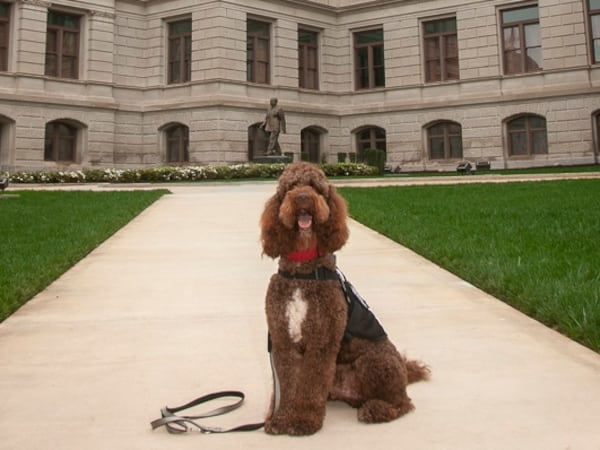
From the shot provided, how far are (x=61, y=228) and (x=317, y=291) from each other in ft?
26.7

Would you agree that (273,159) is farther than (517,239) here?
Yes

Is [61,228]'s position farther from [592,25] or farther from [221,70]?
[592,25]

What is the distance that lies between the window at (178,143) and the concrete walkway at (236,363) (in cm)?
2501

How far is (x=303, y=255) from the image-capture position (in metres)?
2.57

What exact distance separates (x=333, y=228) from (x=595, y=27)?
3226 centimetres

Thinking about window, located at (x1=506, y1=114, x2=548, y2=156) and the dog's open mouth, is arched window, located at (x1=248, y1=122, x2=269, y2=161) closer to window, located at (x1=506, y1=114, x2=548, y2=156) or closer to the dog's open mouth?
window, located at (x1=506, y1=114, x2=548, y2=156)

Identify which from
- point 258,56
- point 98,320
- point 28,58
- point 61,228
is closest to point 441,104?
point 258,56

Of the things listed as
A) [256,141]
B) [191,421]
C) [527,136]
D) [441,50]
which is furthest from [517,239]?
[441,50]

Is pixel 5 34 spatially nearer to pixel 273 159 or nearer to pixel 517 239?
pixel 273 159

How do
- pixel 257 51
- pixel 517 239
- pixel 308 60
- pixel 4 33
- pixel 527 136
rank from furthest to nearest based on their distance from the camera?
pixel 308 60, pixel 257 51, pixel 527 136, pixel 4 33, pixel 517 239

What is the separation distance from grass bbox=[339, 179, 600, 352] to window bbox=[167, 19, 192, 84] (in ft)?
63.8

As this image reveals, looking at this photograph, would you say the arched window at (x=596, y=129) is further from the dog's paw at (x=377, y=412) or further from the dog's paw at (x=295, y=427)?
the dog's paw at (x=295, y=427)

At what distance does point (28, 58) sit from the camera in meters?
28.0

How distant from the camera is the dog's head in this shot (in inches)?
98.0
